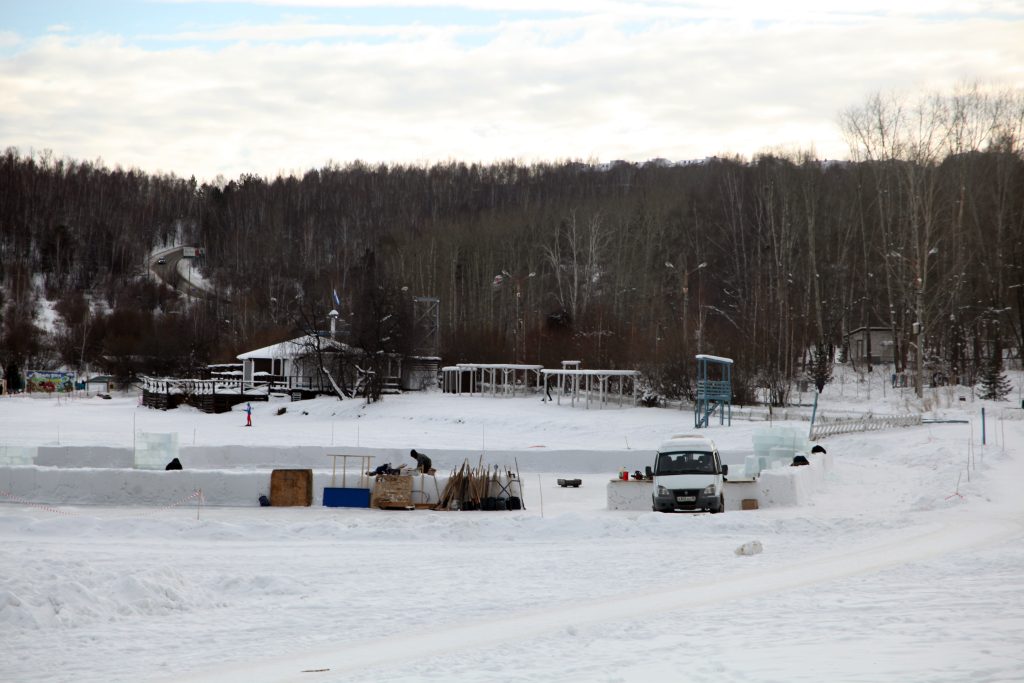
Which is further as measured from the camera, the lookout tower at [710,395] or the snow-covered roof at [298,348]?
the snow-covered roof at [298,348]

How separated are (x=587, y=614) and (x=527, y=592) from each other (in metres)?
1.78

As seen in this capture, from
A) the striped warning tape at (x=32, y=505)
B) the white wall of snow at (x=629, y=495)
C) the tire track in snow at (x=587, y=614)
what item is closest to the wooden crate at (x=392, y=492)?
the white wall of snow at (x=629, y=495)

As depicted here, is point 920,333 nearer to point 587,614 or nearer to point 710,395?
point 710,395

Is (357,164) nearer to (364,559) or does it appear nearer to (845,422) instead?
(845,422)

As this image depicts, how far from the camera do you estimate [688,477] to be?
23.6 metres

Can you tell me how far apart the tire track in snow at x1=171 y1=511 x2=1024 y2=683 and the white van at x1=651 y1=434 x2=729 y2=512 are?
207 inches

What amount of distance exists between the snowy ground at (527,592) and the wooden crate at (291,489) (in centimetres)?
70

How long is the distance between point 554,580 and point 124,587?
19.6 ft

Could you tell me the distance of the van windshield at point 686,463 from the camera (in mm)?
23734

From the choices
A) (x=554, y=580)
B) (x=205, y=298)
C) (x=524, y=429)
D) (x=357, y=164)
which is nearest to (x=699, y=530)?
(x=554, y=580)

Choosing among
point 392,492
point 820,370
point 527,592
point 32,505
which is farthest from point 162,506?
point 820,370

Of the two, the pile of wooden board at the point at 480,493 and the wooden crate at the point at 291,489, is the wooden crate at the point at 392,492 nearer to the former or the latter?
the pile of wooden board at the point at 480,493

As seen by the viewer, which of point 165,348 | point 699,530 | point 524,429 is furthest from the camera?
point 165,348

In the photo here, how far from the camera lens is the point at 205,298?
472 feet
